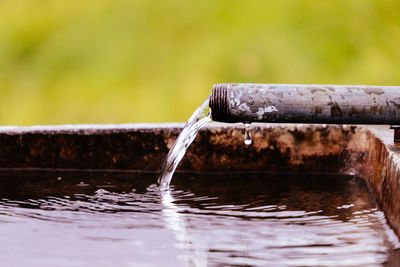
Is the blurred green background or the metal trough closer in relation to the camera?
the metal trough

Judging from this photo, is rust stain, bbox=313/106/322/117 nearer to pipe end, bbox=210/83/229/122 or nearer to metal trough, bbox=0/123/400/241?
pipe end, bbox=210/83/229/122

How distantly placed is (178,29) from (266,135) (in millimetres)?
6727

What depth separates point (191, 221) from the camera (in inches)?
90.9

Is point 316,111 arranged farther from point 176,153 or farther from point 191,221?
→ point 176,153

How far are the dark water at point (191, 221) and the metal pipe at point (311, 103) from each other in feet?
1.07

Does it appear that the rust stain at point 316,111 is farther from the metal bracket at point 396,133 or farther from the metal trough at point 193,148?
the metal trough at point 193,148

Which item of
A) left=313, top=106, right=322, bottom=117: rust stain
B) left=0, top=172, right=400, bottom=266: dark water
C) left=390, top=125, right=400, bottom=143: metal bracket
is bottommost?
left=0, top=172, right=400, bottom=266: dark water

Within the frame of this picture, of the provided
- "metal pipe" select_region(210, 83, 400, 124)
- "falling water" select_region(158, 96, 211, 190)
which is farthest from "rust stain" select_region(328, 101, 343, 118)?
"falling water" select_region(158, 96, 211, 190)

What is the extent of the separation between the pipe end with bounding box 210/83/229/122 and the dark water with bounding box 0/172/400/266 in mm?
328

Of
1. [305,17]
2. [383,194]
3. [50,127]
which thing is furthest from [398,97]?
[305,17]

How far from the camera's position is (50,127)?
3207 millimetres

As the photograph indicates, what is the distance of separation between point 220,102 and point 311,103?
28cm

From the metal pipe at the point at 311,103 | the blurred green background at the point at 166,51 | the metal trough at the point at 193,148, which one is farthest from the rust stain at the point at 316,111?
the blurred green background at the point at 166,51

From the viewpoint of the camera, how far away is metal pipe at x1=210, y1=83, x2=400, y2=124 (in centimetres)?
227
